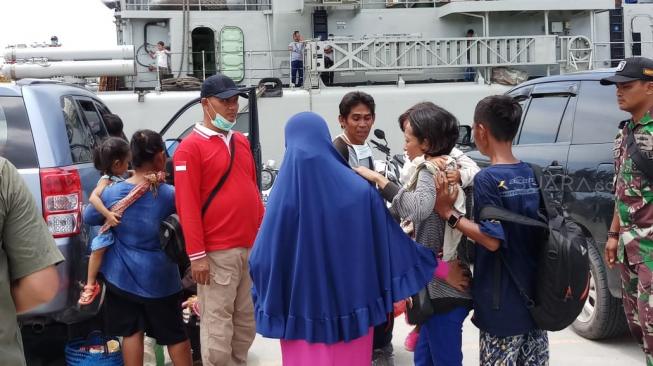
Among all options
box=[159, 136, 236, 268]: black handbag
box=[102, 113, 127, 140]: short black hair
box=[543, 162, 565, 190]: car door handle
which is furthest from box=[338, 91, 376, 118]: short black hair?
Answer: box=[102, 113, 127, 140]: short black hair

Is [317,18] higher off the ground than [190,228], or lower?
higher

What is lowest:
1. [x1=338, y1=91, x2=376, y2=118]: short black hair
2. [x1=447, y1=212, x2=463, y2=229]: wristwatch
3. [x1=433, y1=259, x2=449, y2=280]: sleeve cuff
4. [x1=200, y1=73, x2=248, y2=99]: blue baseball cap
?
[x1=433, y1=259, x2=449, y2=280]: sleeve cuff

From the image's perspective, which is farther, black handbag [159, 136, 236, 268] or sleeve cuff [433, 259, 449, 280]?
black handbag [159, 136, 236, 268]

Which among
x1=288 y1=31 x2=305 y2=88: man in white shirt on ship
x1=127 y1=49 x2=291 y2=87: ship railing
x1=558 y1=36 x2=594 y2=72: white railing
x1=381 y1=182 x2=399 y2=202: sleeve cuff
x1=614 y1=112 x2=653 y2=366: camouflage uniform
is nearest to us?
x1=381 y1=182 x2=399 y2=202: sleeve cuff

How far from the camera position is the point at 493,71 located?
595 inches

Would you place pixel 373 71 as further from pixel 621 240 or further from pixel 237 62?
pixel 621 240

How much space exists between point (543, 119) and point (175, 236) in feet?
10.5

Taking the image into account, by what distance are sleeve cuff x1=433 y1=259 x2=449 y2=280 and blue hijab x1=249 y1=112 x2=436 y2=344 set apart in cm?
36

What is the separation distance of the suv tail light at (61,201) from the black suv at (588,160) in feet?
10.9

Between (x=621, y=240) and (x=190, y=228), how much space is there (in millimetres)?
2274

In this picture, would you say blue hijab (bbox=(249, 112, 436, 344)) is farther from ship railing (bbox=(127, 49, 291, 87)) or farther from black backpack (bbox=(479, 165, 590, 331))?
ship railing (bbox=(127, 49, 291, 87))

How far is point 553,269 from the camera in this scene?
103 inches

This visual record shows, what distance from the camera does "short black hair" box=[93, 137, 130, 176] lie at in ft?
12.5

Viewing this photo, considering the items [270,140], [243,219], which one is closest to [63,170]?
[243,219]
